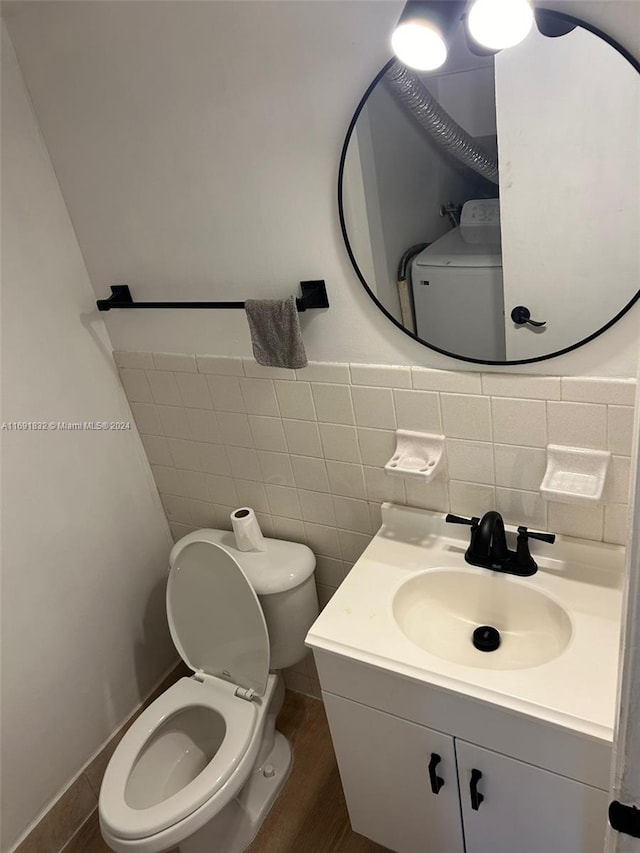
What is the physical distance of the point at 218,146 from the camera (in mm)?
1331

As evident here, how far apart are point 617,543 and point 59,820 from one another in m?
1.70

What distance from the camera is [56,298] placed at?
5.32 feet

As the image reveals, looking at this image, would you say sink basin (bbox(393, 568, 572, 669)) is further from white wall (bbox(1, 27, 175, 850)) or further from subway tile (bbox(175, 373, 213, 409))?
white wall (bbox(1, 27, 175, 850))

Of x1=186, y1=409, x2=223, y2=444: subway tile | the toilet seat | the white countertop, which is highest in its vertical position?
x1=186, y1=409, x2=223, y2=444: subway tile

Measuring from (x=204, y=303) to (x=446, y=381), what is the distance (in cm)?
62

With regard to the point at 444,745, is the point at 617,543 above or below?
above

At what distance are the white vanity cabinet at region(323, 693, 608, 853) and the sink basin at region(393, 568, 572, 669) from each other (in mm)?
178

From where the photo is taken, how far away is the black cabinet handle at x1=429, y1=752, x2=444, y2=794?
125 centimetres

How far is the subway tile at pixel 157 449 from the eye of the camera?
1.88 m

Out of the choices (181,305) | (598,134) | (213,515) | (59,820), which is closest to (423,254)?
(598,134)

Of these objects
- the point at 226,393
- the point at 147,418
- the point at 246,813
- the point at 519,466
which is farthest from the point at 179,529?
the point at 519,466

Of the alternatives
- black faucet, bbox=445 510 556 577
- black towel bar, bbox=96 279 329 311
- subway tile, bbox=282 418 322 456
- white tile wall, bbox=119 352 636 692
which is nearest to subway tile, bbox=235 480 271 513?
white tile wall, bbox=119 352 636 692

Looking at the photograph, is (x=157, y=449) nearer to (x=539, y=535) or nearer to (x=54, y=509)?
(x=54, y=509)

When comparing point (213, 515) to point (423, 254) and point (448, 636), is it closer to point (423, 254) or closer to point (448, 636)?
point (448, 636)
